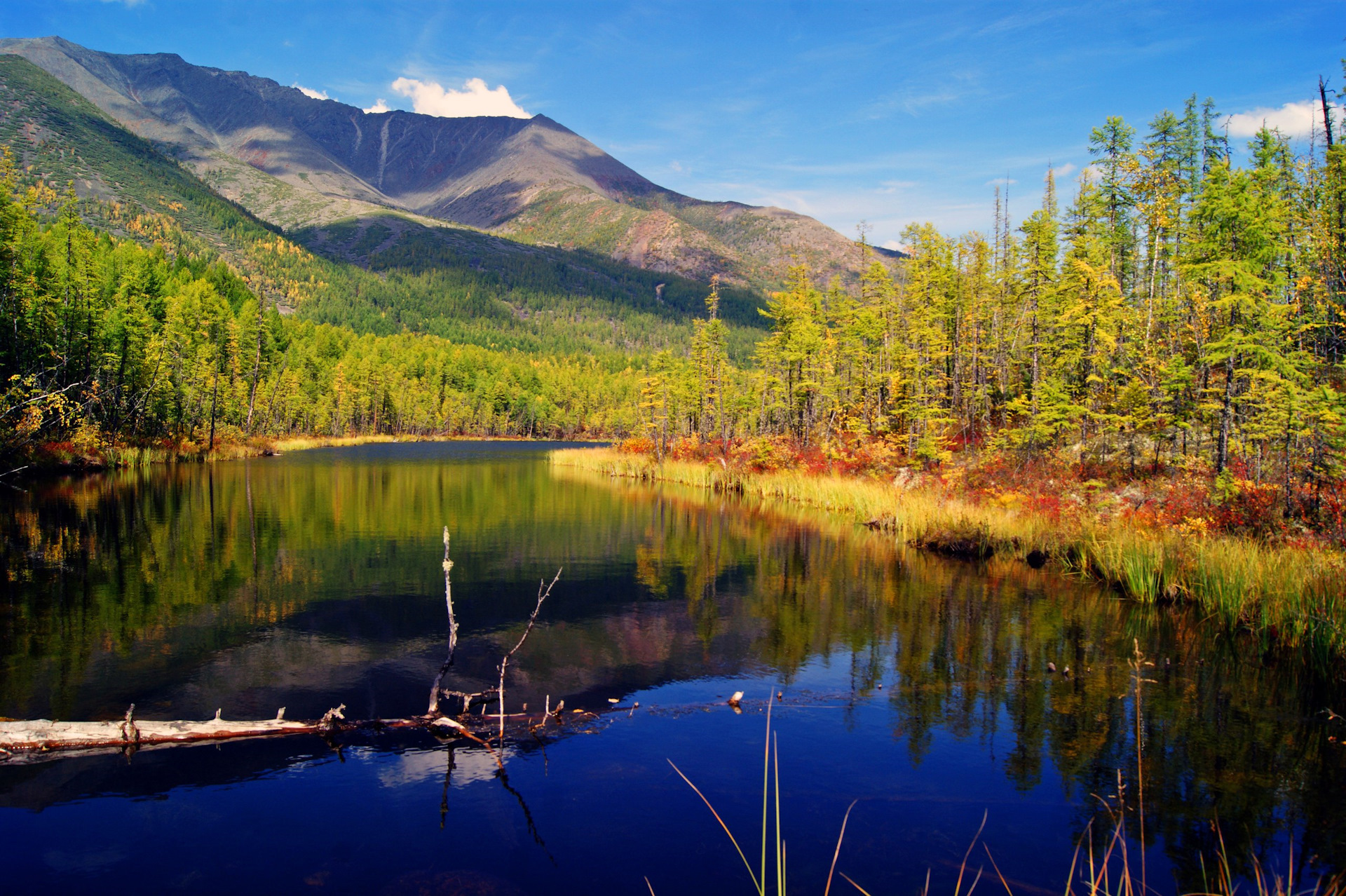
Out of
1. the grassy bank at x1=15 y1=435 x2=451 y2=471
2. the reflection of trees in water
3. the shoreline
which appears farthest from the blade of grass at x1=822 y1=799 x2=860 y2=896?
the grassy bank at x1=15 y1=435 x2=451 y2=471

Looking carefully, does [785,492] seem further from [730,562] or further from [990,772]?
[990,772]

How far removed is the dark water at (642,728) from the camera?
655cm

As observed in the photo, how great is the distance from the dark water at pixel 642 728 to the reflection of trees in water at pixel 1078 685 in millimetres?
57

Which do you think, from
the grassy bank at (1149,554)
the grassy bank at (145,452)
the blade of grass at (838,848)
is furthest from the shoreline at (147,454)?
the grassy bank at (1149,554)

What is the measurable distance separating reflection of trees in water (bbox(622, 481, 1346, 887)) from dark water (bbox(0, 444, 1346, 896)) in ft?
0.19

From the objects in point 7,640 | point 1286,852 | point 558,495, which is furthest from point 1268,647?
point 558,495

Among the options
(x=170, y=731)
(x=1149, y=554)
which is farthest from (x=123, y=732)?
(x=1149, y=554)

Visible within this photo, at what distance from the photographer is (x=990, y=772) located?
8281 mm

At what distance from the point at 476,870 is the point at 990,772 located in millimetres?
5786

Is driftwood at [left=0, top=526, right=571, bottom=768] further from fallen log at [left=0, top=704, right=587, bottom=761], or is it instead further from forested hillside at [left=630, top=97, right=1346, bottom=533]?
forested hillside at [left=630, top=97, right=1346, bottom=533]

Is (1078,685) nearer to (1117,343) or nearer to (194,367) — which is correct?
(1117,343)

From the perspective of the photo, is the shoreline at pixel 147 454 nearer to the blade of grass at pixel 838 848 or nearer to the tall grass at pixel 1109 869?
the tall grass at pixel 1109 869

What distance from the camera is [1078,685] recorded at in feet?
Result: 35.6

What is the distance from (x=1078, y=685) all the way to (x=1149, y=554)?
6739 mm
